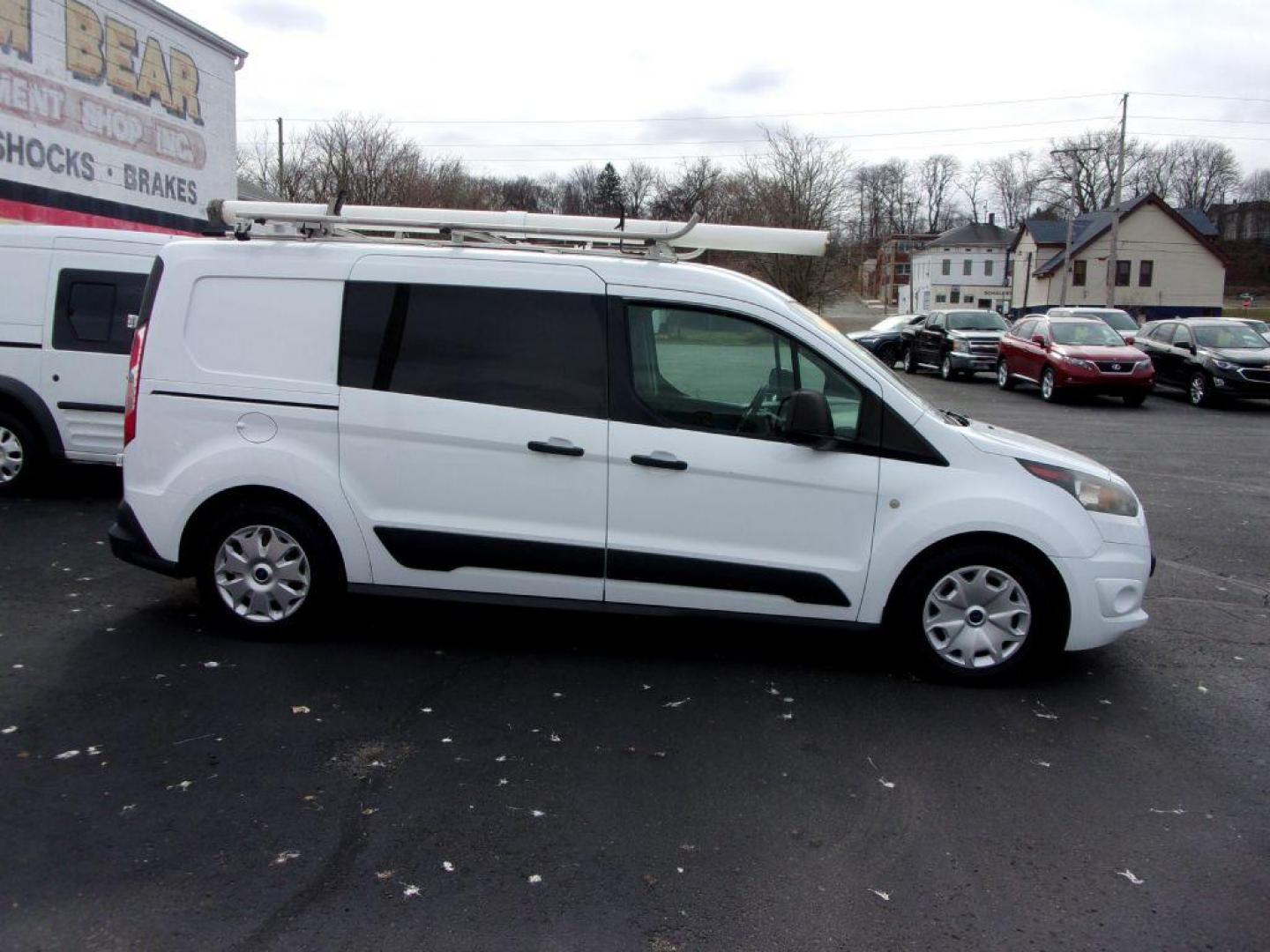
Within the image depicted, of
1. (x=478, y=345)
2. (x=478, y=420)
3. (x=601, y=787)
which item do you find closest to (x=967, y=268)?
(x=478, y=345)

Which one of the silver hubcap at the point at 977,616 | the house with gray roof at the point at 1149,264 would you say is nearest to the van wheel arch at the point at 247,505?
the silver hubcap at the point at 977,616

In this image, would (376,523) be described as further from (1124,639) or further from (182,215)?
(182,215)

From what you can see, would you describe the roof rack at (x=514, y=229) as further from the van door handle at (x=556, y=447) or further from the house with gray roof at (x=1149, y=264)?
the house with gray roof at (x=1149, y=264)

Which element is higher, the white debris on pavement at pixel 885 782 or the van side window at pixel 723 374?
the van side window at pixel 723 374

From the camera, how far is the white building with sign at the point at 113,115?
11.9 m

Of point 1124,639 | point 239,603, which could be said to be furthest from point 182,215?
point 1124,639

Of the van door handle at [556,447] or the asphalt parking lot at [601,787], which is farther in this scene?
the van door handle at [556,447]

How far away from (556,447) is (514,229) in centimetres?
124

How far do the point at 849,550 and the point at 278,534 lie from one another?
2.86 meters

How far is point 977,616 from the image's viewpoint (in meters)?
4.99

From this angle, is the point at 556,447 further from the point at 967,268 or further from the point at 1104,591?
the point at 967,268

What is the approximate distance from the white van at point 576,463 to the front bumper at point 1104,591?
13 mm

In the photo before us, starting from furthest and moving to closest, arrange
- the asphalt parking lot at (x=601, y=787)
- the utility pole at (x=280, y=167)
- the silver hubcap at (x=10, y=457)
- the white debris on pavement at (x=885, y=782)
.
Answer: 1. the utility pole at (x=280, y=167)
2. the silver hubcap at (x=10, y=457)
3. the white debris on pavement at (x=885, y=782)
4. the asphalt parking lot at (x=601, y=787)

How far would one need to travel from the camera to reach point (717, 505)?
16.4 feet
